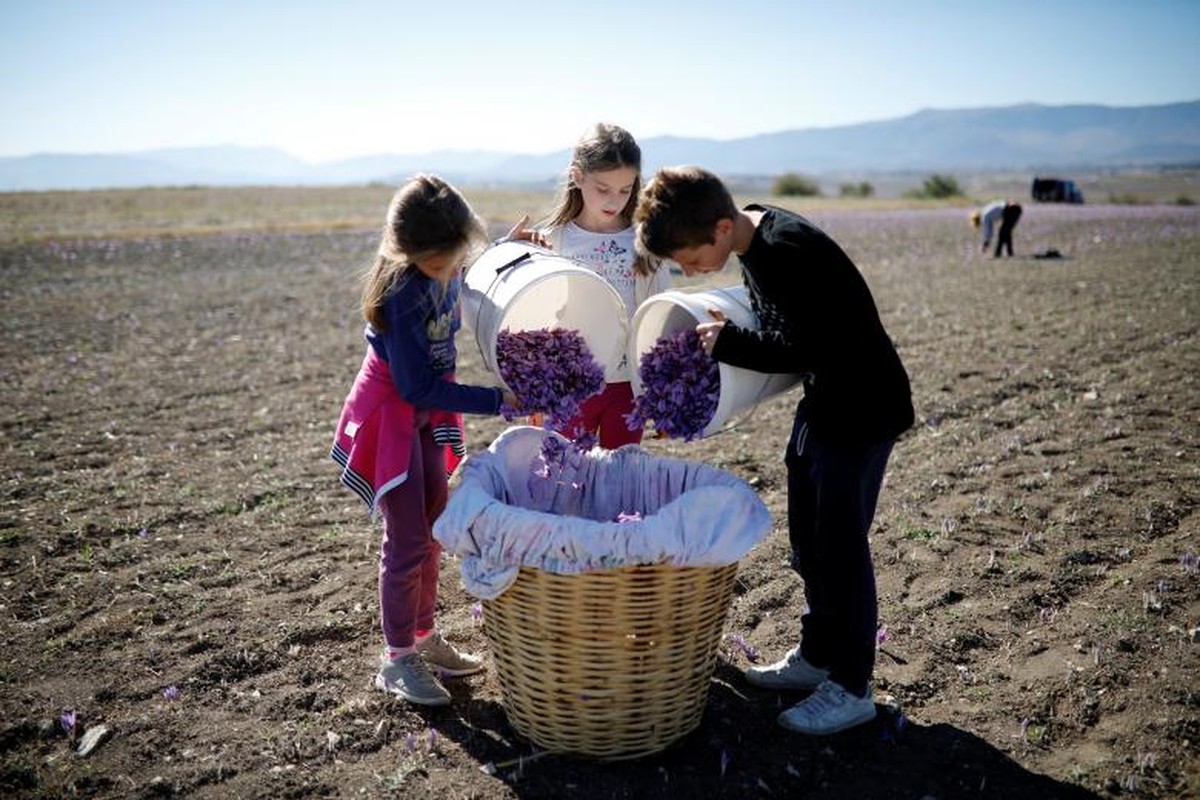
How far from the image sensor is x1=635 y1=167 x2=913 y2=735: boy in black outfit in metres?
3.36

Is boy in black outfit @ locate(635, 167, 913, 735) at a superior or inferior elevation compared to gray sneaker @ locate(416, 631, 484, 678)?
superior

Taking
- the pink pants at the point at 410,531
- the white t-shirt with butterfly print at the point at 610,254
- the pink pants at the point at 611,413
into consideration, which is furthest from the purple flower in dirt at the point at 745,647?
the white t-shirt with butterfly print at the point at 610,254

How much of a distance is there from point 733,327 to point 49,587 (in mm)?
4333

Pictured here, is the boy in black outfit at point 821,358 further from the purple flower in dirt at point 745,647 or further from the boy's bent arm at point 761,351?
the purple flower in dirt at point 745,647

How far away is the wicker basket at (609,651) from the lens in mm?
3307

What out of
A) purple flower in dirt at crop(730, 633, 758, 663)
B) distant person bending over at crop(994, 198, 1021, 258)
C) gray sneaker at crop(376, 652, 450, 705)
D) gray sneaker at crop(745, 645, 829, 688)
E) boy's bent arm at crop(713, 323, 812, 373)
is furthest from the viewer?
distant person bending over at crop(994, 198, 1021, 258)

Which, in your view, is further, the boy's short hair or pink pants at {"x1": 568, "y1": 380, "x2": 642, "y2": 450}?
pink pants at {"x1": 568, "y1": 380, "x2": 642, "y2": 450}

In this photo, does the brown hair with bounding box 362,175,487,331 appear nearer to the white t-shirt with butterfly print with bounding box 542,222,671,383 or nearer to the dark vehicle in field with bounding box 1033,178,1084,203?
the white t-shirt with butterfly print with bounding box 542,222,671,383

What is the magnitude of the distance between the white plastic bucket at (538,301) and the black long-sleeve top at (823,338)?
832 millimetres

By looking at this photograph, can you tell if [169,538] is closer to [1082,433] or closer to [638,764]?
[638,764]

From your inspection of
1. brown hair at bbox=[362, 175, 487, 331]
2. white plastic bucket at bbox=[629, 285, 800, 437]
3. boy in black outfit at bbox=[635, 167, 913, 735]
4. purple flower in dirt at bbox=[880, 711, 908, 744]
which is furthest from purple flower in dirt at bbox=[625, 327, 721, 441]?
purple flower in dirt at bbox=[880, 711, 908, 744]

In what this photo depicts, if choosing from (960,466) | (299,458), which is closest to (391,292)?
(299,458)

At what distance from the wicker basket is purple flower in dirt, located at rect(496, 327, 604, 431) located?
89 cm

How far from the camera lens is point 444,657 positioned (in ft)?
13.9
